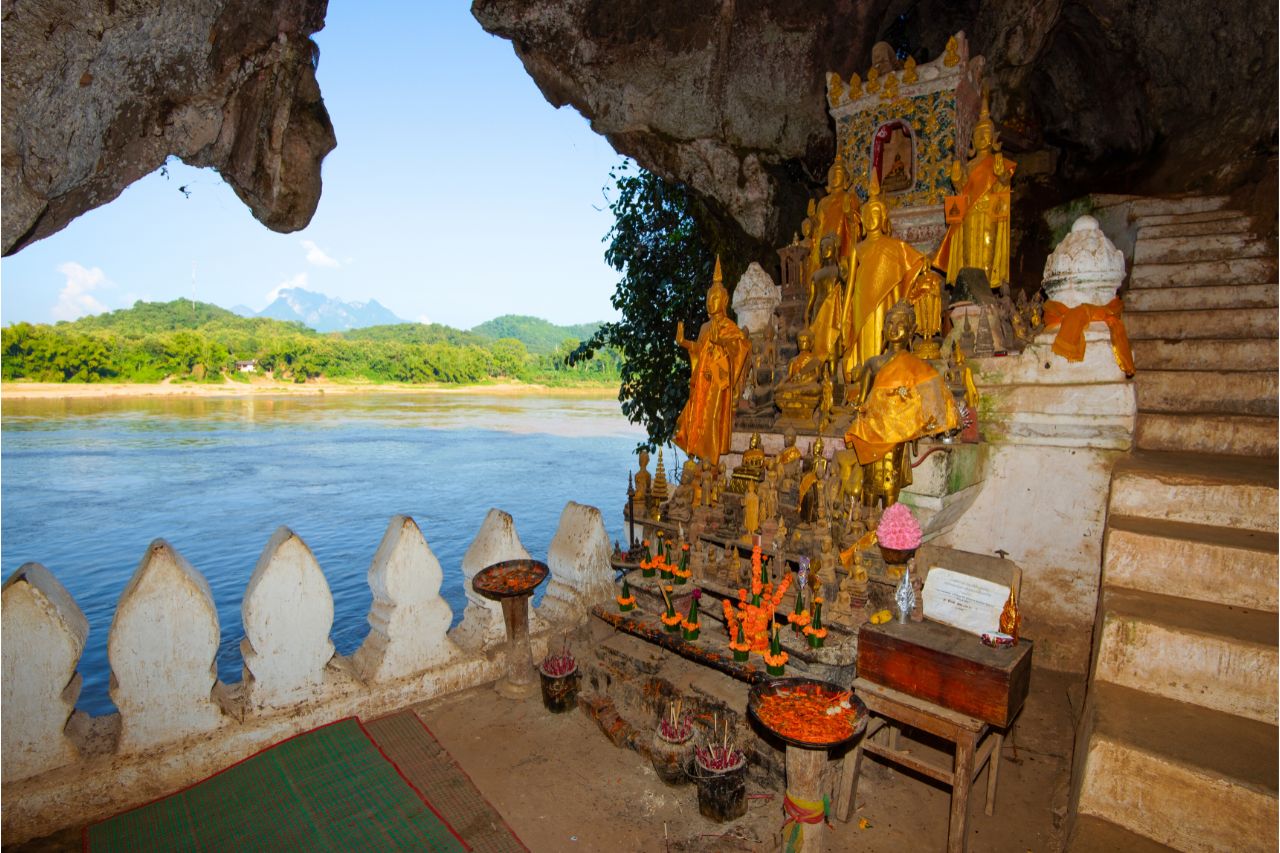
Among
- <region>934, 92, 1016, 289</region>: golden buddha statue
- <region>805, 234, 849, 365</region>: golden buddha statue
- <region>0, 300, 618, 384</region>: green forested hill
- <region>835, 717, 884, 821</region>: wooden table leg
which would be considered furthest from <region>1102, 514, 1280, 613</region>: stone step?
<region>0, 300, 618, 384</region>: green forested hill

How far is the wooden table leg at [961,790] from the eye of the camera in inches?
125

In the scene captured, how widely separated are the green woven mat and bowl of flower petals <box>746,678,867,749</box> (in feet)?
5.91

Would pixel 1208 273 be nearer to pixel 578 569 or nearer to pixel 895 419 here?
pixel 895 419

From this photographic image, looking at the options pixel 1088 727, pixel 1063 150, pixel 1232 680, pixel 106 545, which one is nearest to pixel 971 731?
pixel 1088 727

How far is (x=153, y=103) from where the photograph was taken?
7.73 meters

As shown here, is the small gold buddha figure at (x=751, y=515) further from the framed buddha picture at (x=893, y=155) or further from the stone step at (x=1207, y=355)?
the framed buddha picture at (x=893, y=155)

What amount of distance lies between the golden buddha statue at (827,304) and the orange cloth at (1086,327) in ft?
7.80

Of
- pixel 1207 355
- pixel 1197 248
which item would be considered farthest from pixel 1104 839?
pixel 1197 248

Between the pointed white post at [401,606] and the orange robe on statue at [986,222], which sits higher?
the orange robe on statue at [986,222]

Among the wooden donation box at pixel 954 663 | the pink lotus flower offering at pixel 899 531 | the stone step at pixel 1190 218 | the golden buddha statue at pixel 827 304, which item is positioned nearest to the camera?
the wooden donation box at pixel 954 663

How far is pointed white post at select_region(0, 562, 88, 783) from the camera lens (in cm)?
315

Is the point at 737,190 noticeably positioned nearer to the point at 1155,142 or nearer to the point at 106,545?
the point at 1155,142

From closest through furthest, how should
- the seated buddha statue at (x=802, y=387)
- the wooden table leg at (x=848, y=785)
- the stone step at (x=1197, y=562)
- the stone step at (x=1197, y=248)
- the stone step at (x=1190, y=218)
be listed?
1. the stone step at (x=1197, y=562)
2. the wooden table leg at (x=848, y=785)
3. the seated buddha statue at (x=802, y=387)
4. the stone step at (x=1197, y=248)
5. the stone step at (x=1190, y=218)

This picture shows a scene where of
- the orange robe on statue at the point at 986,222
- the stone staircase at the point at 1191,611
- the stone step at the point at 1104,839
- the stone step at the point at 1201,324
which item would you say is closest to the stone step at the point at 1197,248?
the stone staircase at the point at 1191,611
